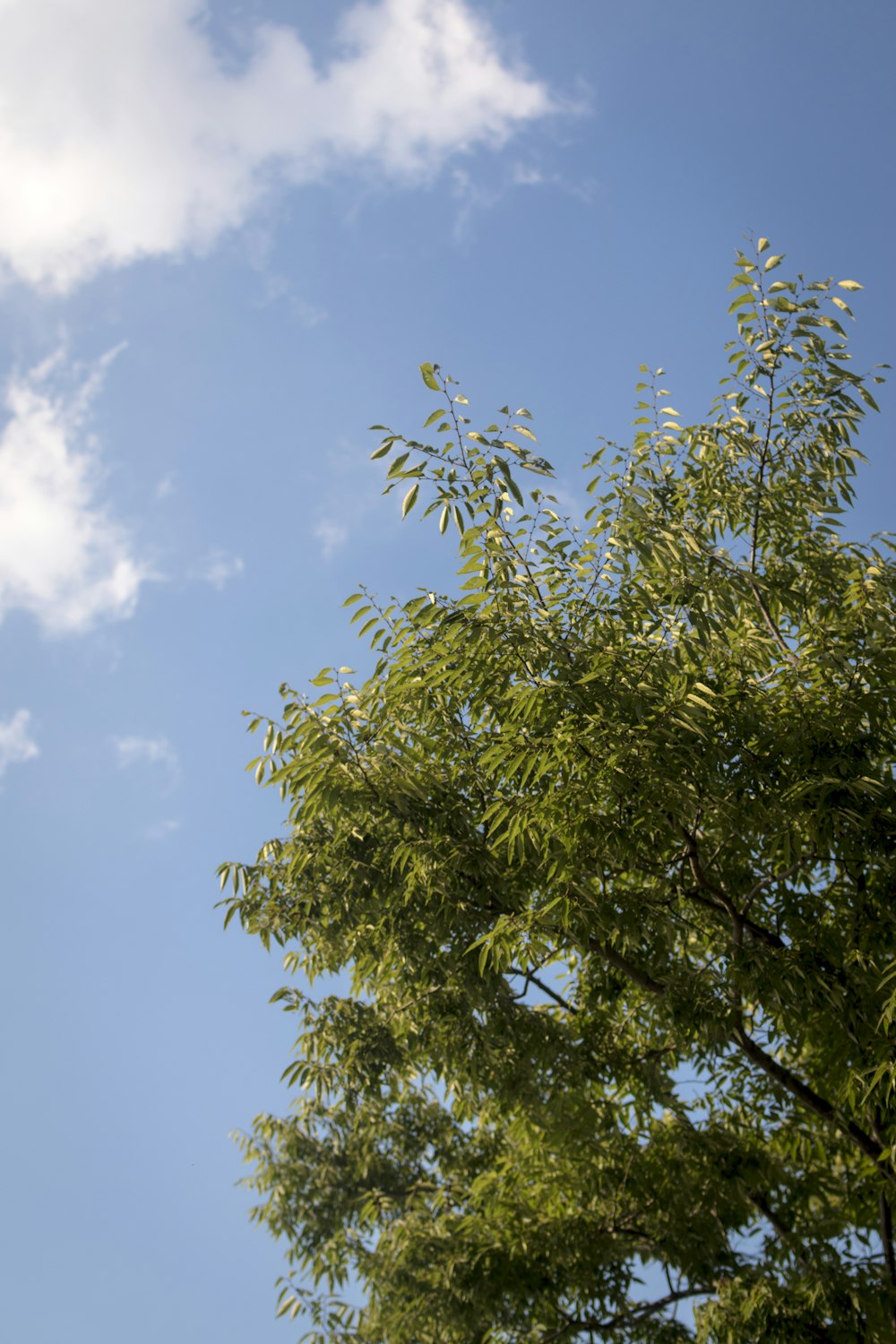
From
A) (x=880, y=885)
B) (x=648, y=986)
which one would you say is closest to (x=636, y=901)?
(x=648, y=986)

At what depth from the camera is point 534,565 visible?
460 cm

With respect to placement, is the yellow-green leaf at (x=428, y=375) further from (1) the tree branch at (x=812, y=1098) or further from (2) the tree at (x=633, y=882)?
(1) the tree branch at (x=812, y=1098)

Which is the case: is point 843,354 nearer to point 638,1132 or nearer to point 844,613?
point 844,613

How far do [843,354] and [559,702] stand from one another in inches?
87.0

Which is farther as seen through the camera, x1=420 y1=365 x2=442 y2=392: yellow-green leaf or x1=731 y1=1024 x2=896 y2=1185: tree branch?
x1=731 y1=1024 x2=896 y2=1185: tree branch

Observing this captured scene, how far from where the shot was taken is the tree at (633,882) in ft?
13.9

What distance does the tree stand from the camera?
167 inches

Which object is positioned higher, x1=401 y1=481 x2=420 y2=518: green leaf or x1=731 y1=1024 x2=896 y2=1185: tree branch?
x1=401 y1=481 x2=420 y2=518: green leaf

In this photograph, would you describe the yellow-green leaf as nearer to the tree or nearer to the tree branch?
the tree

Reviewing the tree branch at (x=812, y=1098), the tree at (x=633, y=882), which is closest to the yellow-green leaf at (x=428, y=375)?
the tree at (x=633, y=882)

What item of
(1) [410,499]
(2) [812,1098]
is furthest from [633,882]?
(1) [410,499]

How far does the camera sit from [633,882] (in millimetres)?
5957

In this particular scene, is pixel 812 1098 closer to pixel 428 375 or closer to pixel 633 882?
pixel 633 882

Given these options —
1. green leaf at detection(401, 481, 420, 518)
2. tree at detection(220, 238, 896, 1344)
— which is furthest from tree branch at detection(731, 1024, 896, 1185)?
green leaf at detection(401, 481, 420, 518)
